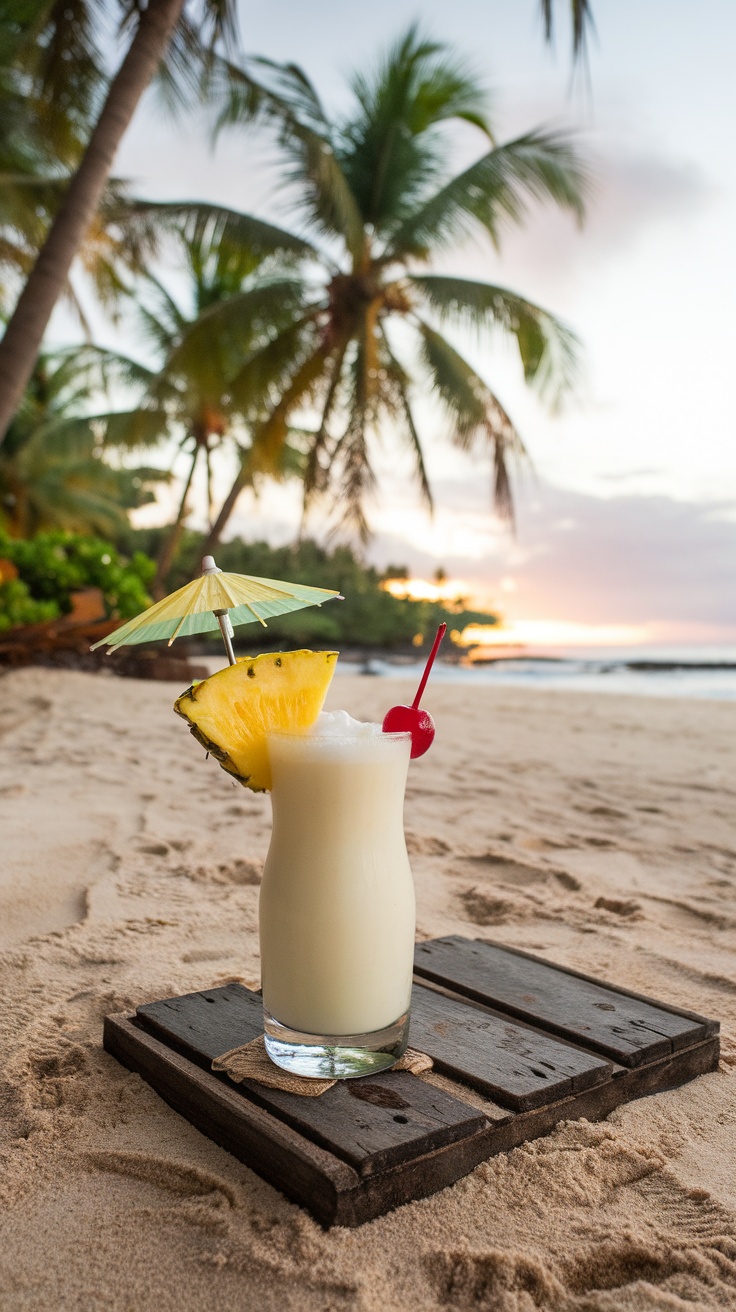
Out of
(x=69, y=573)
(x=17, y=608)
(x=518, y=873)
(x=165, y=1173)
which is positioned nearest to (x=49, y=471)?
(x=69, y=573)

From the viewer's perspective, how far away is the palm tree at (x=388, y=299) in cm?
980

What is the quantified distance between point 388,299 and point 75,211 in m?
6.01

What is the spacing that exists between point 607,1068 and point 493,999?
0.23m

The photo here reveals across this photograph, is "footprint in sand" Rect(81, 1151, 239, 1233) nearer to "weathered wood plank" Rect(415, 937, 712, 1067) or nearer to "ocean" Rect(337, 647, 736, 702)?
"weathered wood plank" Rect(415, 937, 712, 1067)

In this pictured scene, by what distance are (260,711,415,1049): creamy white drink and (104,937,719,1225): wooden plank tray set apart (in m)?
0.10

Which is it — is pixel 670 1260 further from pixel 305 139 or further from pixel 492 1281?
pixel 305 139

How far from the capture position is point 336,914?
3.65 feet

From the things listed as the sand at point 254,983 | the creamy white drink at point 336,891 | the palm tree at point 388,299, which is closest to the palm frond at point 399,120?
the palm tree at point 388,299

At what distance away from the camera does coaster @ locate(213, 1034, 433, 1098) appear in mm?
1068

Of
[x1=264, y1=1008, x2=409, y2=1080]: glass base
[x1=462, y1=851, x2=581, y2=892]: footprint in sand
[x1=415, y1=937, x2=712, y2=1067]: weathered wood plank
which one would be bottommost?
[x1=462, y1=851, x2=581, y2=892]: footprint in sand

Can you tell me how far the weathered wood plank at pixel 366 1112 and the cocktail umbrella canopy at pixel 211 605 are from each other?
1.77 feet

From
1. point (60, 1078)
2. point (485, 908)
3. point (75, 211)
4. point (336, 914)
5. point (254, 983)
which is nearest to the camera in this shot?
point (336, 914)

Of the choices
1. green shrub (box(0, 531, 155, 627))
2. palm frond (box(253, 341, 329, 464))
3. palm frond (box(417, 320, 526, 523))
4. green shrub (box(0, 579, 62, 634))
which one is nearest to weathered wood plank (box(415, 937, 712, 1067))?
green shrub (box(0, 579, 62, 634))

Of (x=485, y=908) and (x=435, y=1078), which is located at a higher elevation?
(x=435, y=1078)
